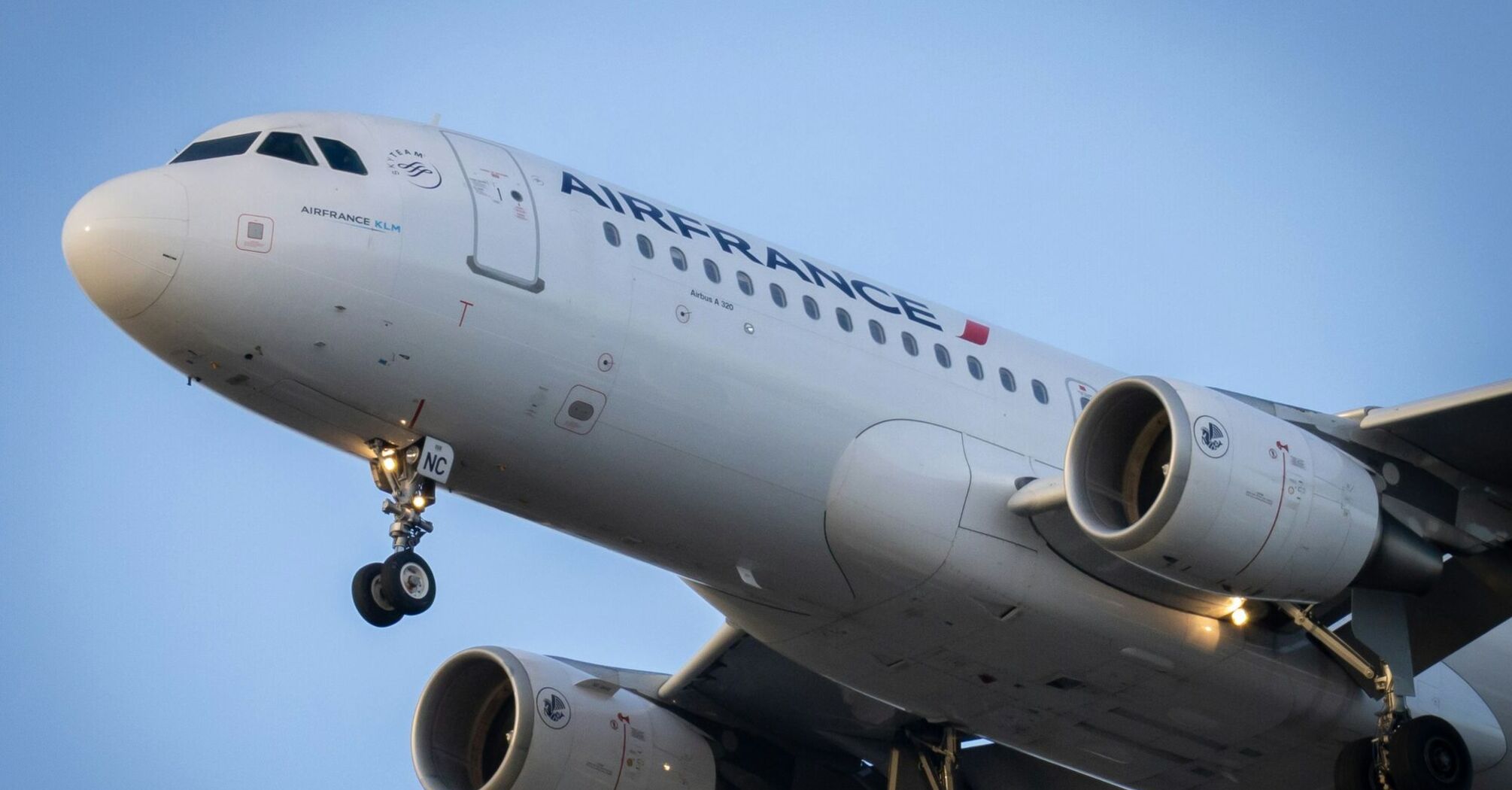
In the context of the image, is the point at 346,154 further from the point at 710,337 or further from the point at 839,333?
the point at 839,333

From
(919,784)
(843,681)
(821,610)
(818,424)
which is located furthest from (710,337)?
(919,784)

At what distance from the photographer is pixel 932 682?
55.2 ft

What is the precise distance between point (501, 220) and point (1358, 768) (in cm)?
789

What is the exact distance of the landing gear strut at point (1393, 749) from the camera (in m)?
15.5

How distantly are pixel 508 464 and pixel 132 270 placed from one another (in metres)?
2.99

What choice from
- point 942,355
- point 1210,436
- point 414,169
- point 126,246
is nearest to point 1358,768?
point 1210,436

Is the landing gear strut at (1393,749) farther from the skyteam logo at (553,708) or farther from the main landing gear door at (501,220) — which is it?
the main landing gear door at (501,220)

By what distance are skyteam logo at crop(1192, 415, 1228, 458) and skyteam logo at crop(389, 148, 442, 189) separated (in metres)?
5.78

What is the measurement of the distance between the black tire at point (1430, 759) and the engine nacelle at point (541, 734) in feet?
20.5

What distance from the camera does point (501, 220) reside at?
590 inches

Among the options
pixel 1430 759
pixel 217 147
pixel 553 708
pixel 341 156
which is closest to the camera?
pixel 217 147

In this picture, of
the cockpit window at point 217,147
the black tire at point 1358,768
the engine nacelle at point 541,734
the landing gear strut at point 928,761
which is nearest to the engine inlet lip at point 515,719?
the engine nacelle at point 541,734

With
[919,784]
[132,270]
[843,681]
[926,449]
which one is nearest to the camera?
[132,270]

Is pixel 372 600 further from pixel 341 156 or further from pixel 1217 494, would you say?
pixel 1217 494
